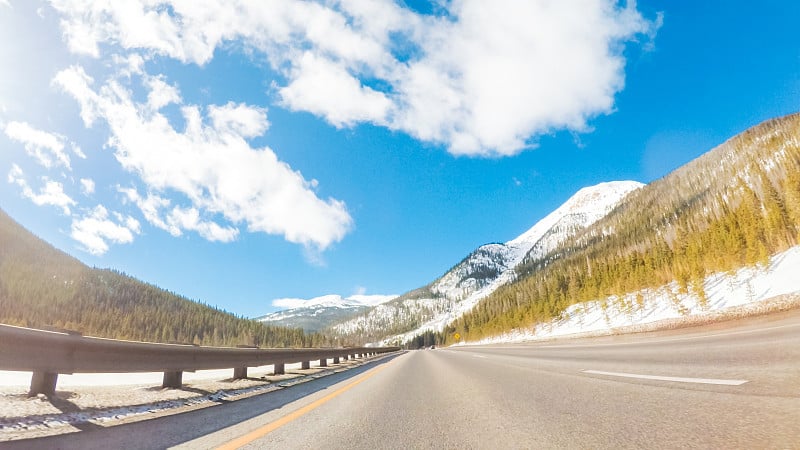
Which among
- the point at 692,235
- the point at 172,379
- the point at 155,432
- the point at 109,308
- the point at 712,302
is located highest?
the point at 109,308

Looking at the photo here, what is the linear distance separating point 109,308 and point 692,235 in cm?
19471

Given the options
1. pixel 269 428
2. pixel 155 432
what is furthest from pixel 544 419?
pixel 155 432

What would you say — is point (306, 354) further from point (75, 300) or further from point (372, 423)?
point (75, 300)

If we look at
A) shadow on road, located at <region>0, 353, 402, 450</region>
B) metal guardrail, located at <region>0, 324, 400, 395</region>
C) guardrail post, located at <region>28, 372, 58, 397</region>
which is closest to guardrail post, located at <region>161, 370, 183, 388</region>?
metal guardrail, located at <region>0, 324, 400, 395</region>

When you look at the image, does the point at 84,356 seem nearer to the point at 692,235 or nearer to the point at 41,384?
the point at 41,384

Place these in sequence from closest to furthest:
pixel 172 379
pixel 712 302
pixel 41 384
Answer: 1. pixel 41 384
2. pixel 172 379
3. pixel 712 302

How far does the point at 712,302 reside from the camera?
36.5 m

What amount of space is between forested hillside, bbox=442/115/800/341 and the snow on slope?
5.19ft

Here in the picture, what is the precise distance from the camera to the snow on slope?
1911 cm

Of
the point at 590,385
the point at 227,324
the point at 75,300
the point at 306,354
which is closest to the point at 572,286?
the point at 306,354

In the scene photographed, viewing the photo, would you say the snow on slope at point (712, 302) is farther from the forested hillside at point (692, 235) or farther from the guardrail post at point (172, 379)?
the guardrail post at point (172, 379)

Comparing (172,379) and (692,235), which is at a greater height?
(692,235)

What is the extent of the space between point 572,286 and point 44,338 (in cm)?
9467

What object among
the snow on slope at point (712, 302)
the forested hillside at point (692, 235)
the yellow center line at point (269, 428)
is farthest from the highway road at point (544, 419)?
the forested hillside at point (692, 235)
